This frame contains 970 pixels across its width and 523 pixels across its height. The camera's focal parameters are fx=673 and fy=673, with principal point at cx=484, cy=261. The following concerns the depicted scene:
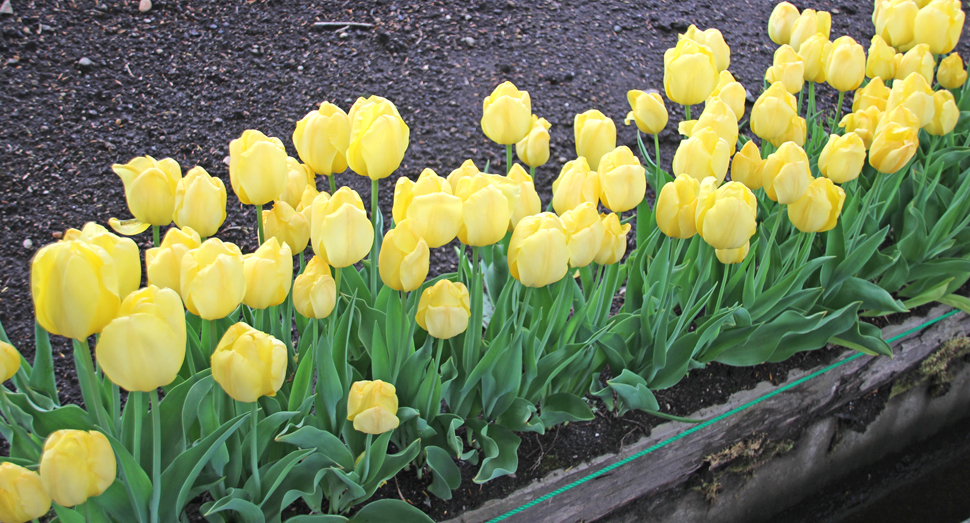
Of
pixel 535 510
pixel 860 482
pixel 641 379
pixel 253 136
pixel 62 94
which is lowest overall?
→ pixel 860 482

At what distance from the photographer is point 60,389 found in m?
1.34

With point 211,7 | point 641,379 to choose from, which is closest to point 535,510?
point 641,379

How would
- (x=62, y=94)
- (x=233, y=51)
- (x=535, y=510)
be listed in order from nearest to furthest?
(x=535, y=510) → (x=62, y=94) → (x=233, y=51)

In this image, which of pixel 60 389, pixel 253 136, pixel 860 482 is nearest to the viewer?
pixel 253 136

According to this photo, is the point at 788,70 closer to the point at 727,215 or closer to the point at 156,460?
the point at 727,215

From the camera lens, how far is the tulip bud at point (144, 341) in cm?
63

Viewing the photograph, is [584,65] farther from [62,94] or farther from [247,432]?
[247,432]

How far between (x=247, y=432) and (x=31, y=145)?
1.42 m

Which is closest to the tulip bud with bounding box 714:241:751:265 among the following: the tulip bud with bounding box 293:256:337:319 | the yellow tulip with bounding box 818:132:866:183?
the yellow tulip with bounding box 818:132:866:183

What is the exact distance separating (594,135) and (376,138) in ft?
1.43

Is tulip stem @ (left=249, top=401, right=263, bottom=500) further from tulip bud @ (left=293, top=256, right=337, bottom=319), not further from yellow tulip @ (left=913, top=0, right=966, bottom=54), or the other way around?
yellow tulip @ (left=913, top=0, right=966, bottom=54)

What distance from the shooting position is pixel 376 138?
Answer: 0.89 meters

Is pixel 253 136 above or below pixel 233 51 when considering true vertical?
above

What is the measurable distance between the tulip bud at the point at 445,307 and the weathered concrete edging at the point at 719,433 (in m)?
0.36
